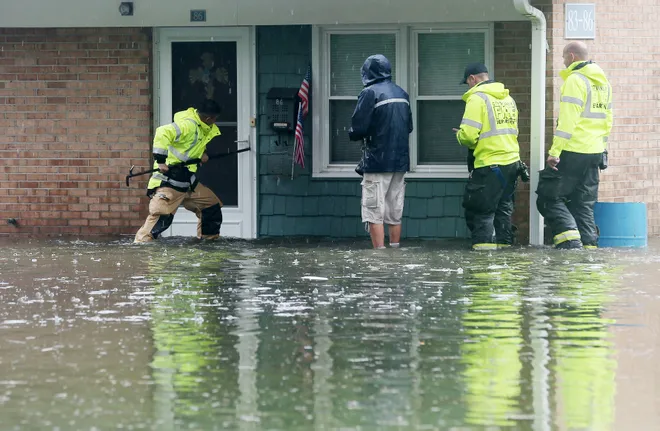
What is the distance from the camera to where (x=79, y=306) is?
9.00 meters

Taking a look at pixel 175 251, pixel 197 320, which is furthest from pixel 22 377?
pixel 175 251

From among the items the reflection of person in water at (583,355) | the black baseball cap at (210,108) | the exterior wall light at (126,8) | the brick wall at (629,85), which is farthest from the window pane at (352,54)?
the reflection of person in water at (583,355)

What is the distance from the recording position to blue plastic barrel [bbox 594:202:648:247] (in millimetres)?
13023

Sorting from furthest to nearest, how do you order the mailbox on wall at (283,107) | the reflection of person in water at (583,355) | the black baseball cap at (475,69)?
1. the mailbox on wall at (283,107)
2. the black baseball cap at (475,69)
3. the reflection of person in water at (583,355)

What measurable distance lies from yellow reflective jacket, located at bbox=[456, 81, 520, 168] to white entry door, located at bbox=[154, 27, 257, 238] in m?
2.72

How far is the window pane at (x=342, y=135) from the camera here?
46.8ft

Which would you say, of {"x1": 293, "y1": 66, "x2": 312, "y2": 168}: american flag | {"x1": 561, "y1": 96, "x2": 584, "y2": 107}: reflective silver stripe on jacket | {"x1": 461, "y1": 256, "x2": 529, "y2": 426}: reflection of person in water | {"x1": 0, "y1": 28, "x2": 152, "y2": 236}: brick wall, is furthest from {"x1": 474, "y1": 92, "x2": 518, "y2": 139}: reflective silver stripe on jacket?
{"x1": 0, "y1": 28, "x2": 152, "y2": 236}: brick wall

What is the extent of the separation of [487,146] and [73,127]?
4693 mm

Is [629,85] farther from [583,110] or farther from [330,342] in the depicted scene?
[330,342]

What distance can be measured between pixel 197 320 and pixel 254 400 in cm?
237

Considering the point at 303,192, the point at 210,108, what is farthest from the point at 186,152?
the point at 303,192

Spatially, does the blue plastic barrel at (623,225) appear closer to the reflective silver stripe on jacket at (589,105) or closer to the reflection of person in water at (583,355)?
the reflective silver stripe on jacket at (589,105)

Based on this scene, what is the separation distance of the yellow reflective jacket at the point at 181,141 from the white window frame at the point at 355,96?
4.04 ft

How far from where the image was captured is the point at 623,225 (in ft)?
42.9
